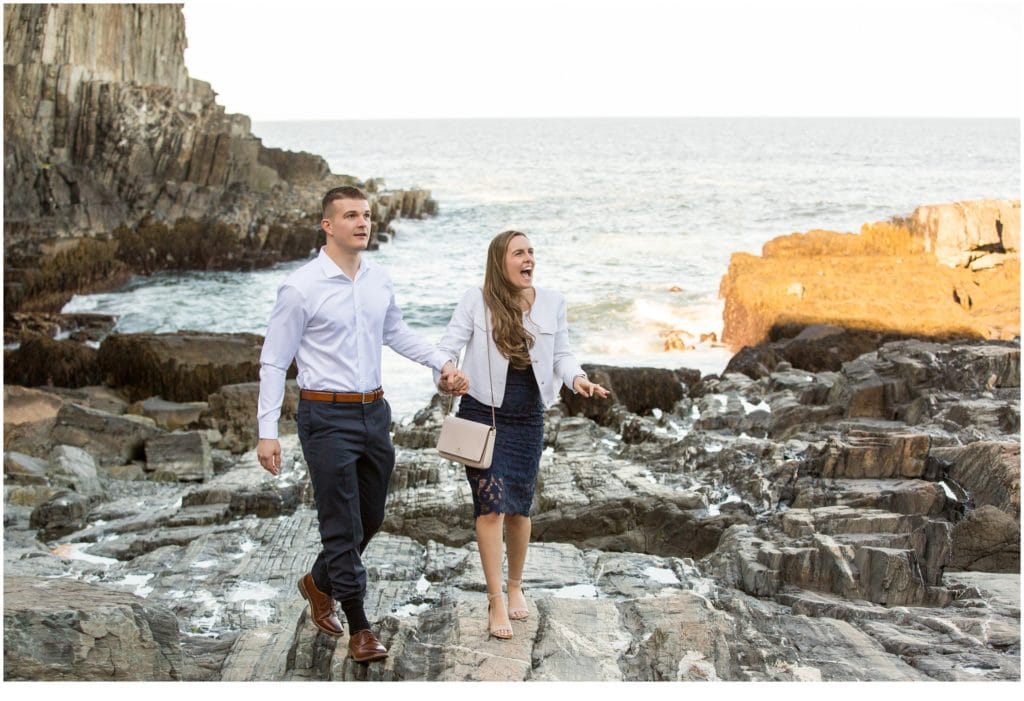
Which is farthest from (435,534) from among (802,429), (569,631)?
(802,429)

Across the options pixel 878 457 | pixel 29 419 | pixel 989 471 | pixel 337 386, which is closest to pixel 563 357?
pixel 337 386

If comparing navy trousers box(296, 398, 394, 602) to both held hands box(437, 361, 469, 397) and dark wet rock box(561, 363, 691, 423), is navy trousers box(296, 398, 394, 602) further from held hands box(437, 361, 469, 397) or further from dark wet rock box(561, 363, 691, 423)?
dark wet rock box(561, 363, 691, 423)

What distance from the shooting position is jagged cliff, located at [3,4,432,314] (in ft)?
92.0

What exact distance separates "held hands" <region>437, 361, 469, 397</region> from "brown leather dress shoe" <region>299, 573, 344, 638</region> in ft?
2.77

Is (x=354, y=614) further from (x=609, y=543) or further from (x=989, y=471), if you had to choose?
(x=989, y=471)

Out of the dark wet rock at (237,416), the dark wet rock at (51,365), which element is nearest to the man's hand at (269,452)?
the dark wet rock at (237,416)

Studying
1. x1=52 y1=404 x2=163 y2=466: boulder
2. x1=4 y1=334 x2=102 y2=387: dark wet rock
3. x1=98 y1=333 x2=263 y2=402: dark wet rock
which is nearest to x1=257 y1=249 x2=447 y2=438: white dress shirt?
x1=52 y1=404 x2=163 y2=466: boulder

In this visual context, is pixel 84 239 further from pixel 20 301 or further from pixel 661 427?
pixel 661 427

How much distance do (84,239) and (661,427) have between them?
68.5ft

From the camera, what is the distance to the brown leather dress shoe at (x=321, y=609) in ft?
13.1

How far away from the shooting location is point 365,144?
8606cm

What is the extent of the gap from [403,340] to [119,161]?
2987 centimetres

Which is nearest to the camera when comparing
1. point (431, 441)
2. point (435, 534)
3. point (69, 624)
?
point (69, 624)

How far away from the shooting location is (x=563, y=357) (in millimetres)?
4199
